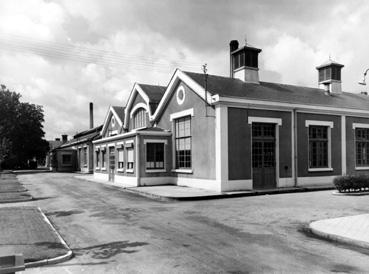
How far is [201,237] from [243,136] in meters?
11.3

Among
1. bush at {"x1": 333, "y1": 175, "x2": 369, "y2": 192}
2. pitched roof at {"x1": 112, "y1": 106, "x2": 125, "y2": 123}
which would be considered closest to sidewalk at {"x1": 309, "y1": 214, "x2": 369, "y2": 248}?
bush at {"x1": 333, "y1": 175, "x2": 369, "y2": 192}

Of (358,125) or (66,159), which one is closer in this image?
(358,125)

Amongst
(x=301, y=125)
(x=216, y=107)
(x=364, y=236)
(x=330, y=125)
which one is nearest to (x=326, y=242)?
(x=364, y=236)

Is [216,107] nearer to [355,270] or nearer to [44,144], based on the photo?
[355,270]

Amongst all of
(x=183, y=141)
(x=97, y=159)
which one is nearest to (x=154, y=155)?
(x=183, y=141)

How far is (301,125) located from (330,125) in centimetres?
232

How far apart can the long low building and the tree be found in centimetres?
3462

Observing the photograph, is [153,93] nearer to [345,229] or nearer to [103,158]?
[103,158]

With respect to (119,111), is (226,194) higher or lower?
lower

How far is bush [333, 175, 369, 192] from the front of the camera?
17.5 meters

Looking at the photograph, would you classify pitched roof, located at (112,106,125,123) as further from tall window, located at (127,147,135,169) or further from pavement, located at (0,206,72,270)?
pavement, located at (0,206,72,270)

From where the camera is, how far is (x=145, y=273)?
6.09 m

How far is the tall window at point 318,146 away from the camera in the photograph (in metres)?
22.2

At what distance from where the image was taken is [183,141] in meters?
22.8
